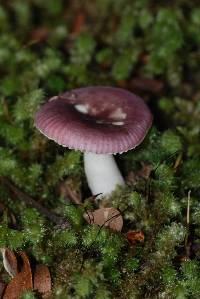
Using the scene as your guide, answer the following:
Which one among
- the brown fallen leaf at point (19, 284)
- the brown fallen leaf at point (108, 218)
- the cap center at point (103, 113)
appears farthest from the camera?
the cap center at point (103, 113)

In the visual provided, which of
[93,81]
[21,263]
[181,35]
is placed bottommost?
[21,263]

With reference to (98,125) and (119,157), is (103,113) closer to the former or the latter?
(98,125)

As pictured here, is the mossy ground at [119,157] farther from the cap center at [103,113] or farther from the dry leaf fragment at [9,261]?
the cap center at [103,113]

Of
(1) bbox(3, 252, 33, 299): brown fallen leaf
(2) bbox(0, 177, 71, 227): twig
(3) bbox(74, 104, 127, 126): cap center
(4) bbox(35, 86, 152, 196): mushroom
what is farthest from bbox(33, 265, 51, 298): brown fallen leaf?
(3) bbox(74, 104, 127, 126): cap center

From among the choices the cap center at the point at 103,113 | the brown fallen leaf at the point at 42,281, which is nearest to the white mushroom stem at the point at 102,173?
the cap center at the point at 103,113

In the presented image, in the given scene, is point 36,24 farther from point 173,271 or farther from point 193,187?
point 173,271

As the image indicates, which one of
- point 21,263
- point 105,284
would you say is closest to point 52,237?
point 21,263
